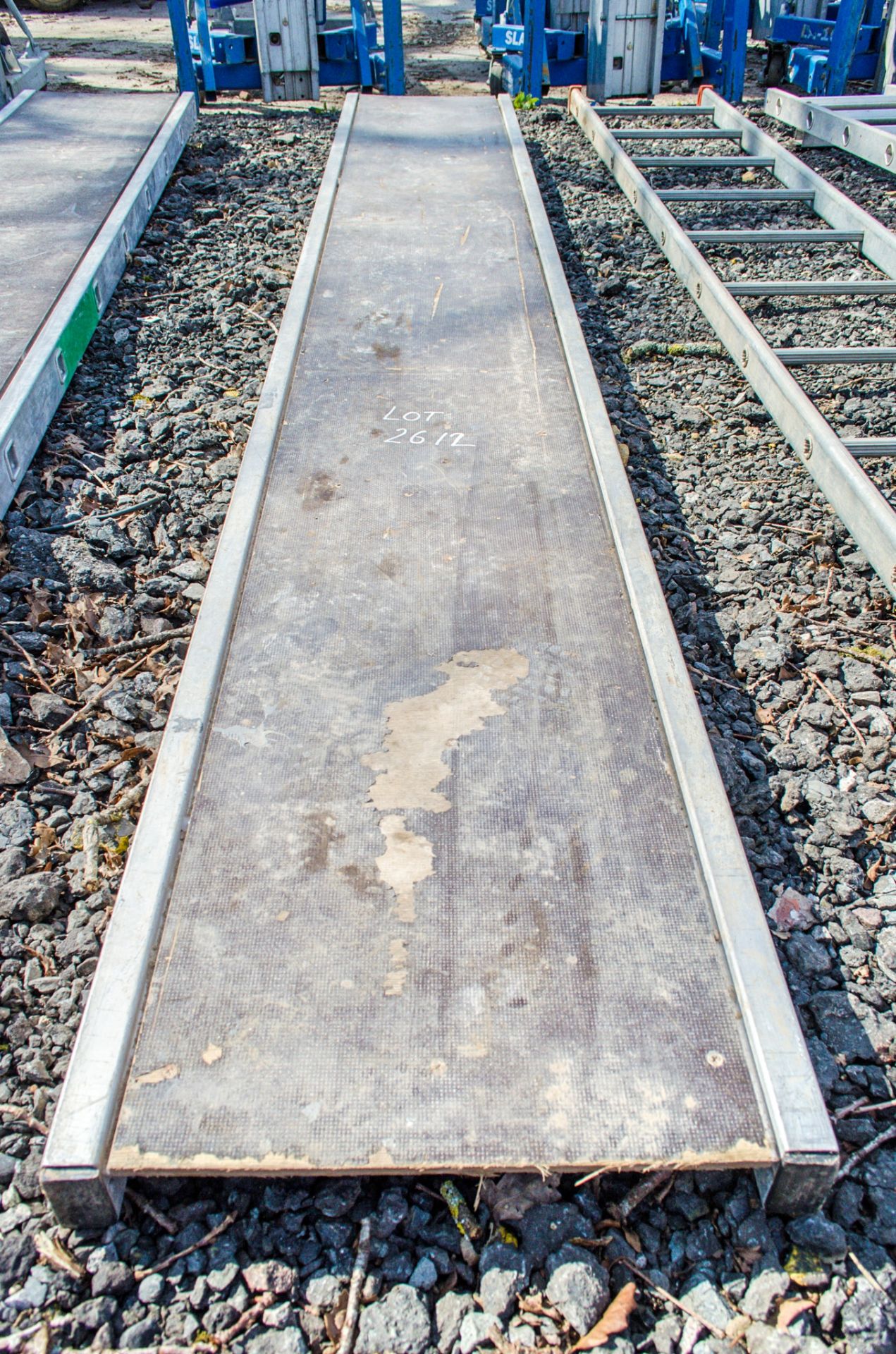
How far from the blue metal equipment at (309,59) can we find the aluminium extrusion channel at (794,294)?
2.38 meters

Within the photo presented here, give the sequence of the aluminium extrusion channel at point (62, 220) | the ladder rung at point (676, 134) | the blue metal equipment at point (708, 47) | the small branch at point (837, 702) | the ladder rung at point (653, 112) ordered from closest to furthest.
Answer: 1. the small branch at point (837, 702)
2. the aluminium extrusion channel at point (62, 220)
3. the ladder rung at point (676, 134)
4. the ladder rung at point (653, 112)
5. the blue metal equipment at point (708, 47)

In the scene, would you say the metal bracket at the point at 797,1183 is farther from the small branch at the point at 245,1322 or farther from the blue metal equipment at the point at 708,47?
the blue metal equipment at the point at 708,47

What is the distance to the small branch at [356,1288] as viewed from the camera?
189cm

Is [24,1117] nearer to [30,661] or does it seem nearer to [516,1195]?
[516,1195]

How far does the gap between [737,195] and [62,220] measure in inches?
190

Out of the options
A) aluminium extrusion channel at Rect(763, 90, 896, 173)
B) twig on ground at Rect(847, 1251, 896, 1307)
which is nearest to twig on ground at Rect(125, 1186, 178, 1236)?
twig on ground at Rect(847, 1251, 896, 1307)

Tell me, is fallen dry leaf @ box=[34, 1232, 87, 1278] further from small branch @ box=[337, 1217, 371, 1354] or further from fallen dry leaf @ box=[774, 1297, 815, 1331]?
fallen dry leaf @ box=[774, 1297, 815, 1331]

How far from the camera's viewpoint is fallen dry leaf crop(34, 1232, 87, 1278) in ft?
6.54

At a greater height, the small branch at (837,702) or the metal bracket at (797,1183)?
the small branch at (837,702)

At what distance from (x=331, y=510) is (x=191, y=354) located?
2.31m

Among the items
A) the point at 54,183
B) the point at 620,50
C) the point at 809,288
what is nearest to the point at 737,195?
the point at 809,288

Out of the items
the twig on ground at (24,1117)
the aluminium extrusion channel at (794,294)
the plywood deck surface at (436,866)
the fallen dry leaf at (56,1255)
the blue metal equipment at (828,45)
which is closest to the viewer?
the fallen dry leaf at (56,1255)

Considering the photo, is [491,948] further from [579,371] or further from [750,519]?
[579,371]

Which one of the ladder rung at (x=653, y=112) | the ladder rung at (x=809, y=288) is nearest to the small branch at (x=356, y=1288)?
the ladder rung at (x=809, y=288)
